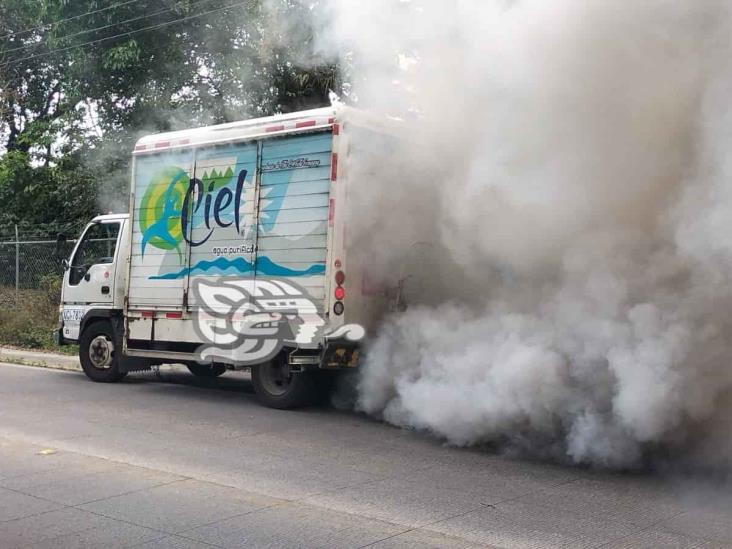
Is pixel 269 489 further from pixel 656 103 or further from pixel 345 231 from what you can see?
pixel 656 103

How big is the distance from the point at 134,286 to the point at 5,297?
9440mm

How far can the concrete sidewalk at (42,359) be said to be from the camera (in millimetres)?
13188

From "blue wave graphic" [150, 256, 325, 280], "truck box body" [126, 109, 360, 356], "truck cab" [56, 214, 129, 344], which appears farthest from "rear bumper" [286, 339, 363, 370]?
"truck cab" [56, 214, 129, 344]

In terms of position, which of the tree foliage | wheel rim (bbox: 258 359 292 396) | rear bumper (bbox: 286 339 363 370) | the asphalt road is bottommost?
the asphalt road

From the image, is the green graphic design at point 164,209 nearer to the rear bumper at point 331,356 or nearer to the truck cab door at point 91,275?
the truck cab door at point 91,275

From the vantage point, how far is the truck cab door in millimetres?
10555

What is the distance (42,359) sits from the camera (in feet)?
45.5

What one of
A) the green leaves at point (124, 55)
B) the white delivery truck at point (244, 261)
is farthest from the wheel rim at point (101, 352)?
the green leaves at point (124, 55)

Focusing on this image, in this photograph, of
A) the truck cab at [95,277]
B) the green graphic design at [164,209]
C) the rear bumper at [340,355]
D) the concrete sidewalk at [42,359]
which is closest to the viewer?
the rear bumper at [340,355]

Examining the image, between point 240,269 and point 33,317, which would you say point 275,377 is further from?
point 33,317

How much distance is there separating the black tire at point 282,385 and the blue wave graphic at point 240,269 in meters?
0.92

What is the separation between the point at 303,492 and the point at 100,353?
611 cm

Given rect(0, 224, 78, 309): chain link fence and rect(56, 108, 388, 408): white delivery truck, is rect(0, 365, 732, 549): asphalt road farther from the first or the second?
rect(0, 224, 78, 309): chain link fence

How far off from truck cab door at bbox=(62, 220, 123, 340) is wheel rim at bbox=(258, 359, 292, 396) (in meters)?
2.82
